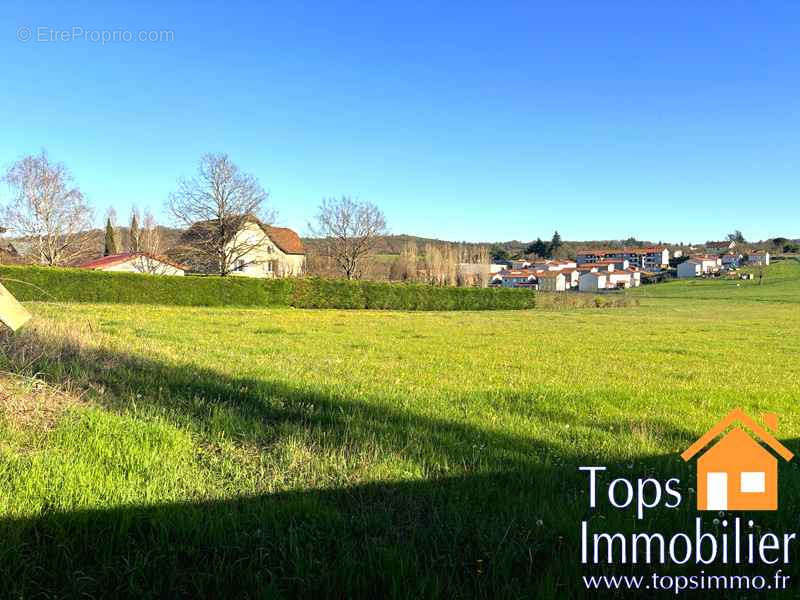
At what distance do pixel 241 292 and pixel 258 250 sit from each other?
22.1 metres

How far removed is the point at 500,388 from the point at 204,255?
49.7 metres

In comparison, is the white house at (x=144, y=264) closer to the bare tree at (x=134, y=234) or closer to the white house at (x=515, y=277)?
the bare tree at (x=134, y=234)

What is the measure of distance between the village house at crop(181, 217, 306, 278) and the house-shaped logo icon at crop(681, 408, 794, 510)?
145 ft

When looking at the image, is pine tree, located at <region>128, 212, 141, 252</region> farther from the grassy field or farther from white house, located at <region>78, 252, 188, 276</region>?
the grassy field

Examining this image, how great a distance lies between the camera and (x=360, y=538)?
2.96 metres

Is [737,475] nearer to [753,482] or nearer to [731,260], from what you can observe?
[753,482]

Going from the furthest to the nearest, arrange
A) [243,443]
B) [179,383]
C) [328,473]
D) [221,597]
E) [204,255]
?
[204,255] → [179,383] → [243,443] → [328,473] → [221,597]

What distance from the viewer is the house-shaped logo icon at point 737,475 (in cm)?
349

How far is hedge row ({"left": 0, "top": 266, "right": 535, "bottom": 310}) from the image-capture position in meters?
31.7

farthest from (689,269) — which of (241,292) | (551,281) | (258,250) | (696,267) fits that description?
(241,292)

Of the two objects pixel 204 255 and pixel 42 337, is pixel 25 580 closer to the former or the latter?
pixel 42 337

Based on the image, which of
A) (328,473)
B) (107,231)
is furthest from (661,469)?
(107,231)

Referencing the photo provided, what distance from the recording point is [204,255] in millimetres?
52281

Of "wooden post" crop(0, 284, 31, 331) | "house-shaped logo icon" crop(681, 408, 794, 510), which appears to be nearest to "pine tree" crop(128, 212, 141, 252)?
"wooden post" crop(0, 284, 31, 331)
